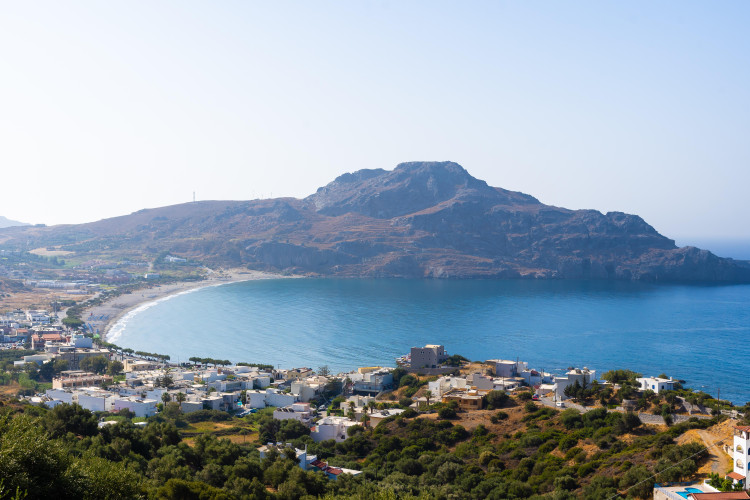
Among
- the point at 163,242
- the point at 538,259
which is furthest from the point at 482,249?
the point at 163,242

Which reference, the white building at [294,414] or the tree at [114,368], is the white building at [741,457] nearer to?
the white building at [294,414]

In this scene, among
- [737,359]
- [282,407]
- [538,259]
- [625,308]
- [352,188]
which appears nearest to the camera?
[282,407]

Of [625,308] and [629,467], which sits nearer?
[629,467]

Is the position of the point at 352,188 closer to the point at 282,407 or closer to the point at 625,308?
the point at 625,308

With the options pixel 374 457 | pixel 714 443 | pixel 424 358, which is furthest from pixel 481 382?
pixel 714 443

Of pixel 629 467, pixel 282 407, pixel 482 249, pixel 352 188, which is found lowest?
pixel 282 407

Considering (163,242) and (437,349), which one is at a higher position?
(163,242)

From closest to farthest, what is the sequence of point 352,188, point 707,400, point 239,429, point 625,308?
point 707,400
point 239,429
point 625,308
point 352,188
